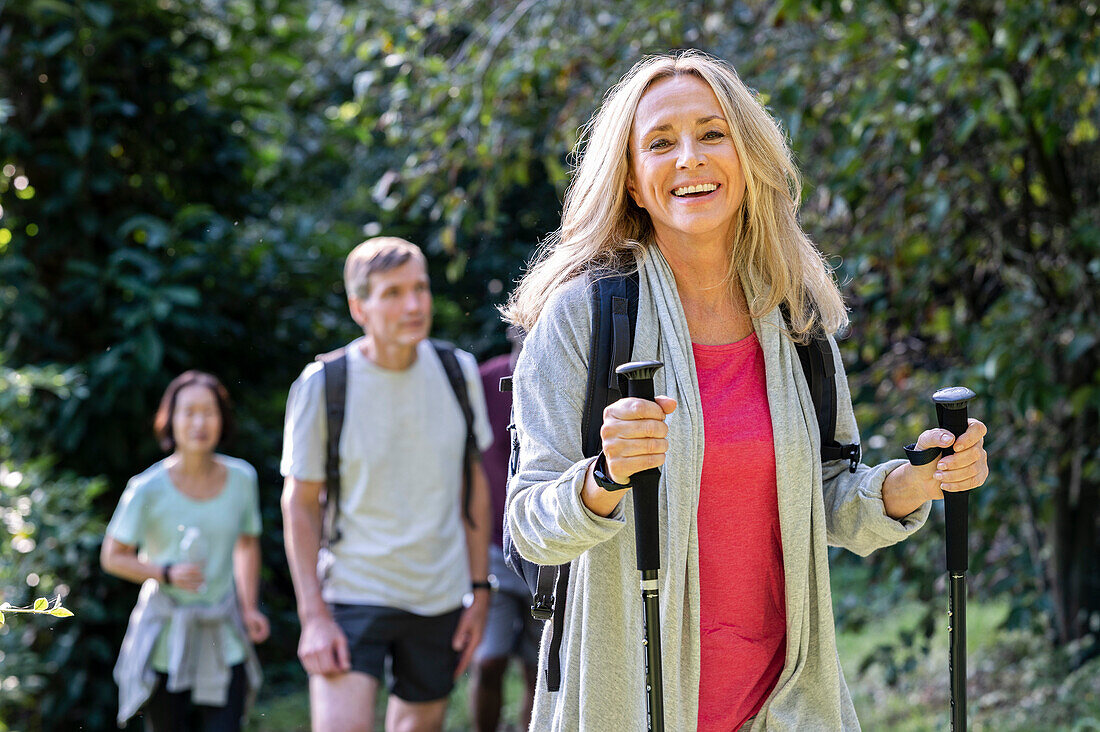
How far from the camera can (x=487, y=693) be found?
5.96 metres

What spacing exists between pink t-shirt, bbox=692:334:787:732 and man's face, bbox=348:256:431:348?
2636 millimetres

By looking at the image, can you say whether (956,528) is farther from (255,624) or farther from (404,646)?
(255,624)

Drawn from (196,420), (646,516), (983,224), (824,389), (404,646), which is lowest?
(404,646)

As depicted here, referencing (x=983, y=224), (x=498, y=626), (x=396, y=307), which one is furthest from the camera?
(x=498, y=626)

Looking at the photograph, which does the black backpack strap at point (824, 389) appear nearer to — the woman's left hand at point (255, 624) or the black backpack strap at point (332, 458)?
the black backpack strap at point (332, 458)

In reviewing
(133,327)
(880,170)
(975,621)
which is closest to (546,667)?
(880,170)

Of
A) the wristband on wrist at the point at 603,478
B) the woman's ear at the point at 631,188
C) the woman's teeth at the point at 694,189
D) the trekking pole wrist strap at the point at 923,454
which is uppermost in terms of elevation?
the woman's ear at the point at 631,188

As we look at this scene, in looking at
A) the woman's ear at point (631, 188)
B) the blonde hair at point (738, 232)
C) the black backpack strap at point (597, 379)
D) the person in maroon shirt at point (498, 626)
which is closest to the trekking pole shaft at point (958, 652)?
the blonde hair at point (738, 232)

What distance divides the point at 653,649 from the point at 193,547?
3968 mm

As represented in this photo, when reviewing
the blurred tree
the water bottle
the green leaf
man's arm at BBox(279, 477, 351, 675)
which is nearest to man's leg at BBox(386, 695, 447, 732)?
man's arm at BBox(279, 477, 351, 675)

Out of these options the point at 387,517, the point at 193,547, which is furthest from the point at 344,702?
the point at 193,547

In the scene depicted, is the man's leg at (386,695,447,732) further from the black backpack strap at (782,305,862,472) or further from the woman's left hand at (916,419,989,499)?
the woman's left hand at (916,419,989,499)

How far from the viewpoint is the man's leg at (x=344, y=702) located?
14.7 feet

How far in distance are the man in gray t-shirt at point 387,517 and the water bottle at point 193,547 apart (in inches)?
39.1
